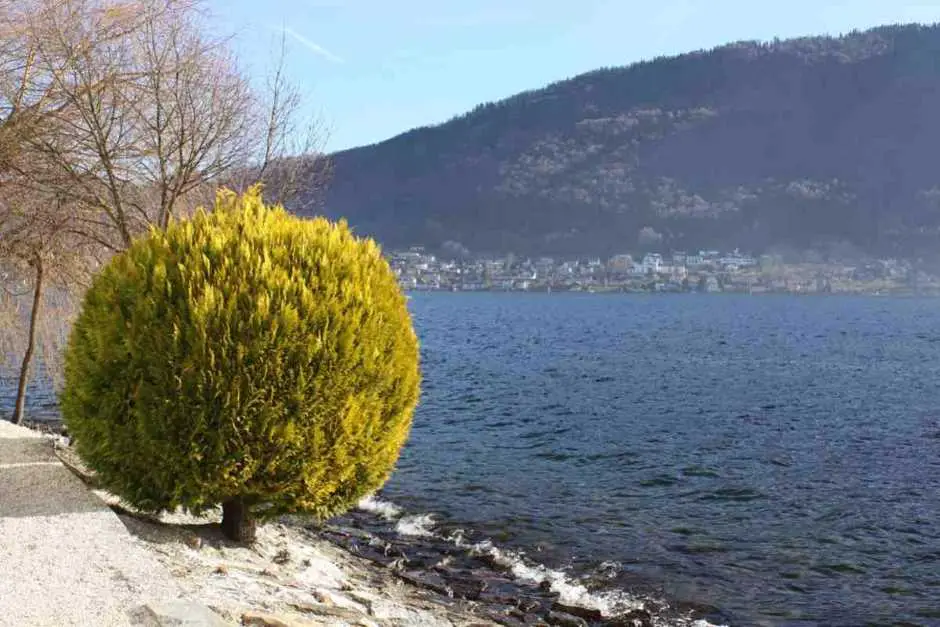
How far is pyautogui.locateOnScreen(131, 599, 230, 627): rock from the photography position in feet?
20.7

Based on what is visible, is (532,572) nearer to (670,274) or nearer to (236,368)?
(236,368)

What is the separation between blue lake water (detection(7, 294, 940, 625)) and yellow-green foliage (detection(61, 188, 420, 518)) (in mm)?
3508

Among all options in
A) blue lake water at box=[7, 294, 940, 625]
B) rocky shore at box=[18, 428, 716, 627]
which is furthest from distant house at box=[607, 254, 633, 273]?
rocky shore at box=[18, 428, 716, 627]

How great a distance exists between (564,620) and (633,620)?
1.13 metres

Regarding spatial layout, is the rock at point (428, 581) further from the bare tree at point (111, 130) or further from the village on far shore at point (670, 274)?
the village on far shore at point (670, 274)

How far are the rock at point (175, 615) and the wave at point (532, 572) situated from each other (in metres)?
7.03

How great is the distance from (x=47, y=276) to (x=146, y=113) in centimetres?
475

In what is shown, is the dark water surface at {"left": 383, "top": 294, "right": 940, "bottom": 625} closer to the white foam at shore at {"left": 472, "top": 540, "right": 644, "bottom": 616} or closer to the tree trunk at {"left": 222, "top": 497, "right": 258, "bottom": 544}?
the white foam at shore at {"left": 472, "top": 540, "right": 644, "bottom": 616}

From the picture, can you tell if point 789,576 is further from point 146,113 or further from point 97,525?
point 146,113

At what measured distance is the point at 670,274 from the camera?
18488 centimetres

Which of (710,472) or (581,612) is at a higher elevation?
(581,612)

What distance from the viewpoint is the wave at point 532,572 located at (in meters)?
12.5

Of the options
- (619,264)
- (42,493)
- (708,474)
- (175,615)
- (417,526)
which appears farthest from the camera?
(619,264)

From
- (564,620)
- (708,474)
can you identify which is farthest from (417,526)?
(708,474)
